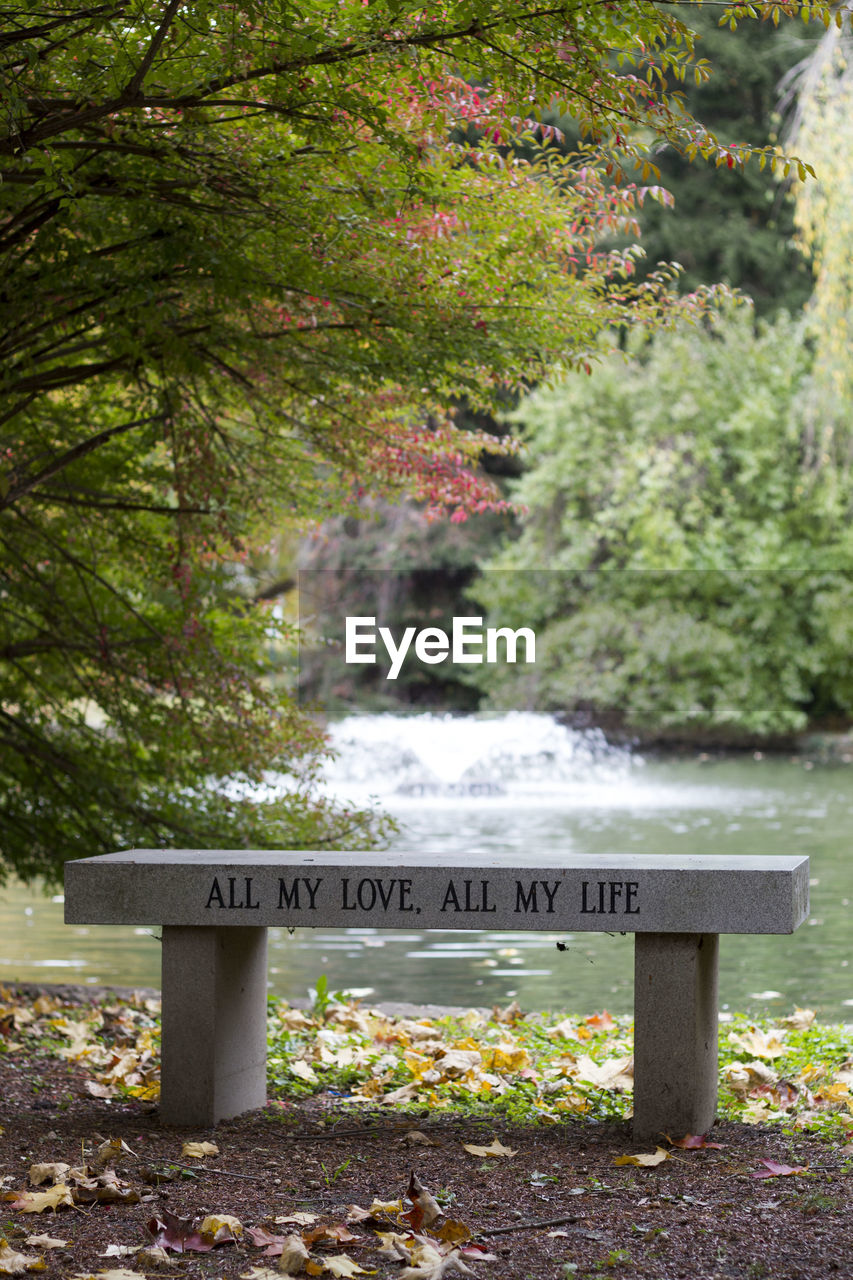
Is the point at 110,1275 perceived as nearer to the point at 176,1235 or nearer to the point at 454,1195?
the point at 176,1235

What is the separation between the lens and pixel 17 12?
13.9 ft

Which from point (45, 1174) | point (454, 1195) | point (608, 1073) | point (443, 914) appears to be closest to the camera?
point (454, 1195)

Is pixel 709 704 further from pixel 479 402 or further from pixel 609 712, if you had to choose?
pixel 479 402

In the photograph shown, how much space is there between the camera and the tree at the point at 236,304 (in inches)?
187

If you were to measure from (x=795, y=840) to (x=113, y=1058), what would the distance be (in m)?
11.4

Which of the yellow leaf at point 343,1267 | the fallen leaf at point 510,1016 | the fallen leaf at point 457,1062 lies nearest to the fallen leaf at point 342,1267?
the yellow leaf at point 343,1267

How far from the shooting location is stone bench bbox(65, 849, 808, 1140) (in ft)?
15.5

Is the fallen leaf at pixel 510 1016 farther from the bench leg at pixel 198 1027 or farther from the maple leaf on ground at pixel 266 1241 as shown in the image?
the maple leaf on ground at pixel 266 1241

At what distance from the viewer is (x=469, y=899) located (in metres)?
4.84

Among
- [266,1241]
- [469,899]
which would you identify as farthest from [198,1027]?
[266,1241]

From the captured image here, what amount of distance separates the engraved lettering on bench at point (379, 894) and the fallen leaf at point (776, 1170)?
53.8 inches

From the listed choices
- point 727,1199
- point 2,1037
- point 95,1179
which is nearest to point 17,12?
point 95,1179

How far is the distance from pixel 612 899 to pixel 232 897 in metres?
1.30

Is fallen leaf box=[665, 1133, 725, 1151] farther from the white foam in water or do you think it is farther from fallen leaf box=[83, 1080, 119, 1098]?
the white foam in water
